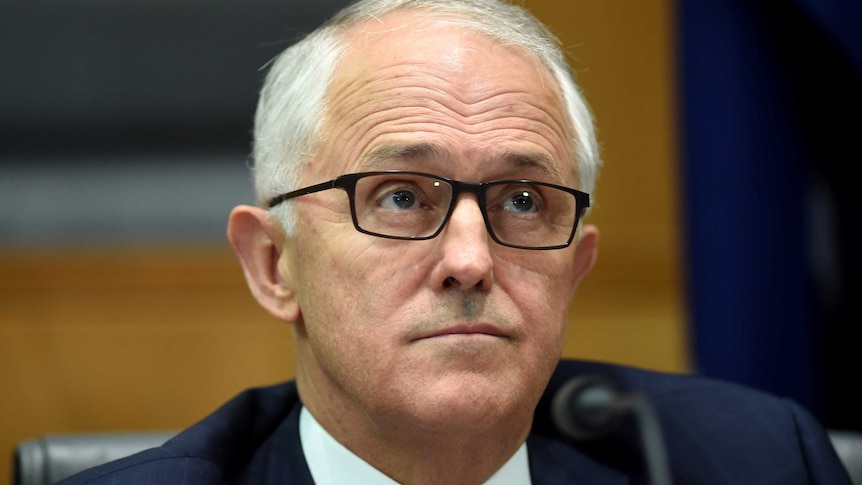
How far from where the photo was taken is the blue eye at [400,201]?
4.95 feet

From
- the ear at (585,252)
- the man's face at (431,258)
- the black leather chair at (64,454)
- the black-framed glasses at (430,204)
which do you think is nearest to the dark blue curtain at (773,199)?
the ear at (585,252)

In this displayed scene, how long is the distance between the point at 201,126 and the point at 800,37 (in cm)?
193

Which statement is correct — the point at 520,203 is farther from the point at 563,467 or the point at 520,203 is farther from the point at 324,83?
the point at 563,467

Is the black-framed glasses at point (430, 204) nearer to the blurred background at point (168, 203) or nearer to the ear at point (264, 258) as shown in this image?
the ear at point (264, 258)

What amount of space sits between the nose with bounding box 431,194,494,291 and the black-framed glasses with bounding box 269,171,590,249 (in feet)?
0.04

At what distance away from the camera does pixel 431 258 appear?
4.77 ft

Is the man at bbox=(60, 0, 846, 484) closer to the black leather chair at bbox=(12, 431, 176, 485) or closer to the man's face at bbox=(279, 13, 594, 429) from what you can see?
the man's face at bbox=(279, 13, 594, 429)

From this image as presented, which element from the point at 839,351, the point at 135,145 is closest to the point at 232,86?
the point at 135,145

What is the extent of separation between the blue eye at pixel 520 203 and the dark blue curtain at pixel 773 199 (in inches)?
48.3

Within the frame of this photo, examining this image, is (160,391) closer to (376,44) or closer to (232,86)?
(232,86)

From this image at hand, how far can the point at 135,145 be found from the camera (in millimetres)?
3289

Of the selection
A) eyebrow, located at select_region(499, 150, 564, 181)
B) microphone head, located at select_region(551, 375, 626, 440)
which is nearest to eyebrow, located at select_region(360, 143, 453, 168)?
eyebrow, located at select_region(499, 150, 564, 181)

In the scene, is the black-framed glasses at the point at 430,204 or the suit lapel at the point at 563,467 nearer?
the black-framed glasses at the point at 430,204

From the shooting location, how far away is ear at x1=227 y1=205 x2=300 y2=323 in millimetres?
1683
